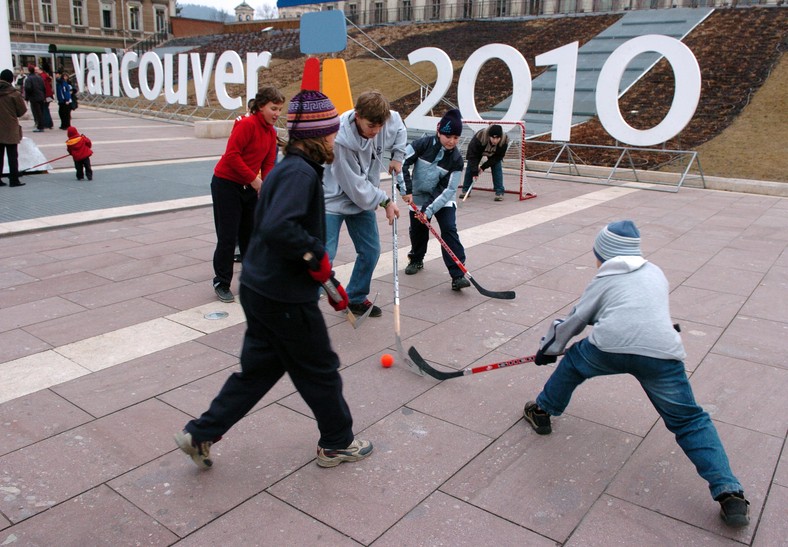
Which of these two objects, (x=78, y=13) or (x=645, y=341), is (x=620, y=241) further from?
(x=78, y=13)

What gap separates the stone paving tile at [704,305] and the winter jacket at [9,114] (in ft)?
32.8

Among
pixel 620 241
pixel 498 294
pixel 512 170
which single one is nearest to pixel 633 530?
pixel 620 241

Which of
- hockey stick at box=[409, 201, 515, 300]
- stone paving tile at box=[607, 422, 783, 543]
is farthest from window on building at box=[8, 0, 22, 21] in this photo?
stone paving tile at box=[607, 422, 783, 543]

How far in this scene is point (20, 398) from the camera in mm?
3699

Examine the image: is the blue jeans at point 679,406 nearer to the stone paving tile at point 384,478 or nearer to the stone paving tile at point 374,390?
the stone paving tile at point 384,478

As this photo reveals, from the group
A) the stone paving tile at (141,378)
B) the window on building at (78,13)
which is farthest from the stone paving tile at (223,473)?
the window on building at (78,13)

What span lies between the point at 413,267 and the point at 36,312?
3330mm

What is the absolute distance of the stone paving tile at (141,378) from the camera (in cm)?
370

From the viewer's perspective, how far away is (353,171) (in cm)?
471

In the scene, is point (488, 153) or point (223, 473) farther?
point (488, 153)

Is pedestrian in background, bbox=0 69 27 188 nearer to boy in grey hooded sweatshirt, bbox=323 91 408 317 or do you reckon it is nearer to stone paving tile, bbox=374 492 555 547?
boy in grey hooded sweatshirt, bbox=323 91 408 317

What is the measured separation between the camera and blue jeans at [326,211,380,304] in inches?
196

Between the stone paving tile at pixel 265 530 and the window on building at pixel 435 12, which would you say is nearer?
the stone paving tile at pixel 265 530

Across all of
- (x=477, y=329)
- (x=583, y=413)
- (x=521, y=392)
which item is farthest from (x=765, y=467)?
(x=477, y=329)
